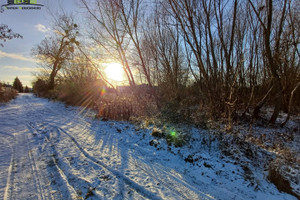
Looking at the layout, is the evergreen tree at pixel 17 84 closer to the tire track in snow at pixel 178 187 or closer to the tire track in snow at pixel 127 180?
the tire track in snow at pixel 127 180

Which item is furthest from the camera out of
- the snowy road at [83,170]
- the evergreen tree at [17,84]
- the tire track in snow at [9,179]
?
the evergreen tree at [17,84]

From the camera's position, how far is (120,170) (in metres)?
2.68

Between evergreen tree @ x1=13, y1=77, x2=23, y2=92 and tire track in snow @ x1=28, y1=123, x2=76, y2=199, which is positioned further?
evergreen tree @ x1=13, y1=77, x2=23, y2=92

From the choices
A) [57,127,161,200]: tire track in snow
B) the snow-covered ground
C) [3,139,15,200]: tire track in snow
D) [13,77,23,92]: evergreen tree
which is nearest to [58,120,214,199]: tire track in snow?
the snow-covered ground

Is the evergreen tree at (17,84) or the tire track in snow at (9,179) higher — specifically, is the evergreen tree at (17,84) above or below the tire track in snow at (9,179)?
above

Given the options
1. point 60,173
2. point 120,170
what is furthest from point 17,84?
point 120,170

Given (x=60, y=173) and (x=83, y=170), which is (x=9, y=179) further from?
(x=83, y=170)

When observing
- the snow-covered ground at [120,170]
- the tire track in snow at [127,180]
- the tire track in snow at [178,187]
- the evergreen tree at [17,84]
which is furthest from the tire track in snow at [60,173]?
the evergreen tree at [17,84]

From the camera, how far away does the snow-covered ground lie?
2.15 m

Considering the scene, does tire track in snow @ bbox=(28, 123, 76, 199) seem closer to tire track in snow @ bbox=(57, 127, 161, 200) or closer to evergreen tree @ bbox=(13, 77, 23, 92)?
tire track in snow @ bbox=(57, 127, 161, 200)

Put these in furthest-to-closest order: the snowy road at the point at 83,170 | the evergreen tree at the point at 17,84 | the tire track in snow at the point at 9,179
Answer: the evergreen tree at the point at 17,84, the snowy road at the point at 83,170, the tire track in snow at the point at 9,179

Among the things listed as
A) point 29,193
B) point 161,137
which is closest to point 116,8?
point 161,137

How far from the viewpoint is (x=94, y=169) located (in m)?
2.67

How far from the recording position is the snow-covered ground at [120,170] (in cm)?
215
